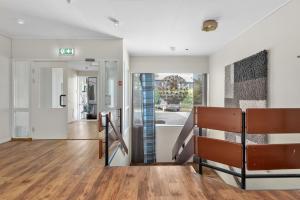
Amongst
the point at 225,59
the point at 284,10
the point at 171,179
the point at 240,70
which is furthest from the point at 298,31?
the point at 225,59

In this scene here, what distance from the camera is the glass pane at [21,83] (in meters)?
5.94

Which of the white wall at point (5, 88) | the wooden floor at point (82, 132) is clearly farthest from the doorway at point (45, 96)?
the wooden floor at point (82, 132)

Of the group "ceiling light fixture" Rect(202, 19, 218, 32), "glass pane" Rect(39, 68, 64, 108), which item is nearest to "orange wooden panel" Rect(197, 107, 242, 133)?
"ceiling light fixture" Rect(202, 19, 218, 32)

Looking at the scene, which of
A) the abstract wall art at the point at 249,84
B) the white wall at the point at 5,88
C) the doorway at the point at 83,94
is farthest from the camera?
the doorway at the point at 83,94

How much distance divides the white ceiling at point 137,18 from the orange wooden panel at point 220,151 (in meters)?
2.09

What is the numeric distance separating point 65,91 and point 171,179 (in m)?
4.07

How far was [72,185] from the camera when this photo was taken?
114 inches

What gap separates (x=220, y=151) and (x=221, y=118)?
1.34 ft

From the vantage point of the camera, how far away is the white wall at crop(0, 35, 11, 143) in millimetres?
5539

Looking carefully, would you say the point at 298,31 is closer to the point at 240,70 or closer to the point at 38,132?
the point at 240,70

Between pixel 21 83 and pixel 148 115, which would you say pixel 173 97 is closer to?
pixel 148 115

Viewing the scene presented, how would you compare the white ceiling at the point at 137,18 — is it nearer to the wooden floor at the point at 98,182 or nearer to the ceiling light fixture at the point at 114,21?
the ceiling light fixture at the point at 114,21

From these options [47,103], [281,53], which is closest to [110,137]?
[47,103]

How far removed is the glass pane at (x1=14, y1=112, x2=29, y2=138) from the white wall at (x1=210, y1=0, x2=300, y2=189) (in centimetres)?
531
